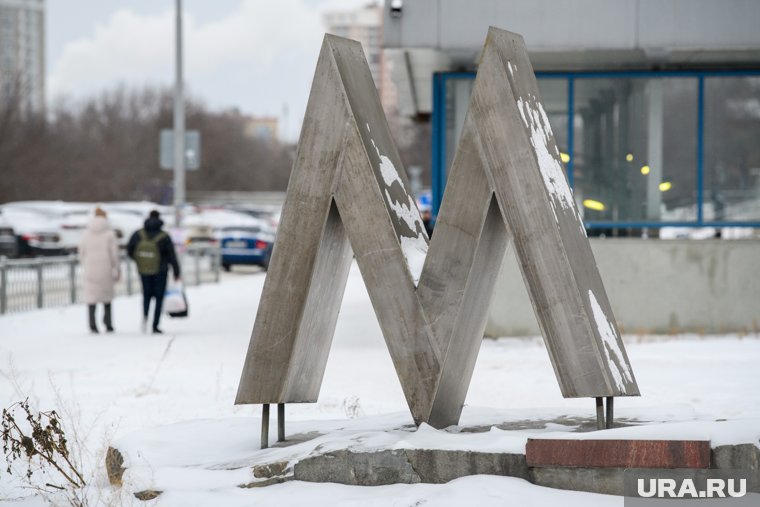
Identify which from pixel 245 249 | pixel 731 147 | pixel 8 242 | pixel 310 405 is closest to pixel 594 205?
pixel 731 147

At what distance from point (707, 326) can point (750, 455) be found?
9513mm

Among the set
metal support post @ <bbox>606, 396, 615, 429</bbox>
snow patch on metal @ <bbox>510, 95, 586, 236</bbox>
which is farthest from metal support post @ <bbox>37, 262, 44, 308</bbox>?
metal support post @ <bbox>606, 396, 615, 429</bbox>

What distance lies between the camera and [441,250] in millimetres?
6816

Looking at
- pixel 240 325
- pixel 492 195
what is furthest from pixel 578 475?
pixel 240 325

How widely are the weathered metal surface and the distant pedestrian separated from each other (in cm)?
1136

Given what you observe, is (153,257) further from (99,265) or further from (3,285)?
(3,285)

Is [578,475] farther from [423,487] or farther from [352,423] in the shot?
[352,423]

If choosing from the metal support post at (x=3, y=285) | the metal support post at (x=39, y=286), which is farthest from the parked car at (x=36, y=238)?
the metal support post at (x=3, y=285)

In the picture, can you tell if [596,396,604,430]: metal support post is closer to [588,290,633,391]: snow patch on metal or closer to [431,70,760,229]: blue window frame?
[588,290,633,391]: snow patch on metal

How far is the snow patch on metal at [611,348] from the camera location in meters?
6.53

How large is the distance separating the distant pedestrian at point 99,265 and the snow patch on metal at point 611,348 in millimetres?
10878

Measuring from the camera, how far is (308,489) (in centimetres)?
615

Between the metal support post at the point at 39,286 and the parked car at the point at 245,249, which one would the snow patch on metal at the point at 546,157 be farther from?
the parked car at the point at 245,249

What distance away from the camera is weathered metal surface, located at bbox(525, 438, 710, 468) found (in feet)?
19.0
